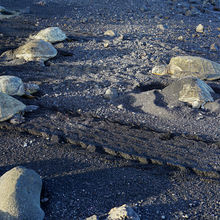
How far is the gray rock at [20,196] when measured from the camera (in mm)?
2982

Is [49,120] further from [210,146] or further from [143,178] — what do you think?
[210,146]

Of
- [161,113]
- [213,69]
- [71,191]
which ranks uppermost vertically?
[213,69]

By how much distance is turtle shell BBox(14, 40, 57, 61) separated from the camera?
737 centimetres

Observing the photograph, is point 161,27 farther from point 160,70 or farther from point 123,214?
point 123,214

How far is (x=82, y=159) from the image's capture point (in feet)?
13.6

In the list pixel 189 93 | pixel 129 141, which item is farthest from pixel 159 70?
pixel 129 141

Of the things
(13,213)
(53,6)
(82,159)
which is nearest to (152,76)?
(82,159)

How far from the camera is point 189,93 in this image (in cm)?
550

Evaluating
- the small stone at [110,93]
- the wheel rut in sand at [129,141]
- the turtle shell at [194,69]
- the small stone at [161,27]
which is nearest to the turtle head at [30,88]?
the wheel rut in sand at [129,141]

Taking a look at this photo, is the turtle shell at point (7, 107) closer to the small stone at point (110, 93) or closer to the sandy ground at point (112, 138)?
the sandy ground at point (112, 138)

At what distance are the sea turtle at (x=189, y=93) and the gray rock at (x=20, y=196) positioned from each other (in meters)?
3.24

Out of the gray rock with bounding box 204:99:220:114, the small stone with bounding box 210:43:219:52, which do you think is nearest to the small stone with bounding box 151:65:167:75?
the gray rock with bounding box 204:99:220:114

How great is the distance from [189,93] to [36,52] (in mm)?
4243

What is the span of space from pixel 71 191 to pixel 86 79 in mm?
3475
